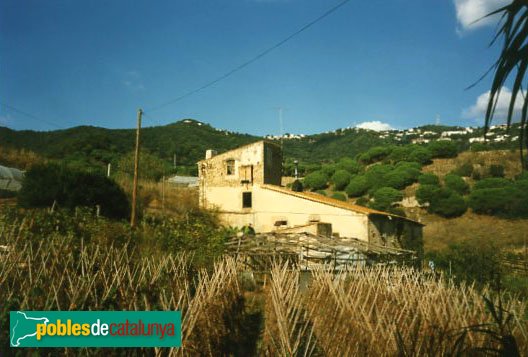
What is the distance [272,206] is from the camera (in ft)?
69.4

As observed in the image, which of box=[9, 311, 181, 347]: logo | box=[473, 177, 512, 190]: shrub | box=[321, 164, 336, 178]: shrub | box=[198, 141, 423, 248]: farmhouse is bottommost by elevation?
box=[9, 311, 181, 347]: logo

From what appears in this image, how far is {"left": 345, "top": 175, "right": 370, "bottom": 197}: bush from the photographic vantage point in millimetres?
36781

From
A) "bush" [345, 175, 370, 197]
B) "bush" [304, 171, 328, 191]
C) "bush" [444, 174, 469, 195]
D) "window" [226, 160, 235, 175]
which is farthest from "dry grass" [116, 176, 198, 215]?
"bush" [444, 174, 469, 195]

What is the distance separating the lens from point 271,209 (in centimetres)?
2114

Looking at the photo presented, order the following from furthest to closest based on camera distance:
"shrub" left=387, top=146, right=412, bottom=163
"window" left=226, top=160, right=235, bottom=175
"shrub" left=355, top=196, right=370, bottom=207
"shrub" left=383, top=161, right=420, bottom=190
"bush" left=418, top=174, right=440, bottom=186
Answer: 1. "shrub" left=387, top=146, right=412, bottom=163
2. "shrub" left=383, top=161, right=420, bottom=190
3. "bush" left=418, top=174, right=440, bottom=186
4. "shrub" left=355, top=196, right=370, bottom=207
5. "window" left=226, top=160, right=235, bottom=175

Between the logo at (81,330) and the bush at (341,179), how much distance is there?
36.4m

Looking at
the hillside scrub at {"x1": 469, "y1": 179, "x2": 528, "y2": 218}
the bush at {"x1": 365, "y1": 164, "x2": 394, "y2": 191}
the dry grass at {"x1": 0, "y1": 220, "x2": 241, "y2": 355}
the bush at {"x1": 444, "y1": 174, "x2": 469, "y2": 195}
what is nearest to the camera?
the dry grass at {"x1": 0, "y1": 220, "x2": 241, "y2": 355}

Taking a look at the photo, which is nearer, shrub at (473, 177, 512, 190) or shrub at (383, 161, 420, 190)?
shrub at (473, 177, 512, 190)

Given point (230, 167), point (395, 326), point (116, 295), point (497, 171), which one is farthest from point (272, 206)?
point (497, 171)

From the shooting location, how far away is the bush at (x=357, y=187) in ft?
121

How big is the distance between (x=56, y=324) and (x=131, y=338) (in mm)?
680

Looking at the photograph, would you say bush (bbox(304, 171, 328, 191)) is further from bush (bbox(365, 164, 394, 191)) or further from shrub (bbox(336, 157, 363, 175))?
bush (bbox(365, 164, 394, 191))

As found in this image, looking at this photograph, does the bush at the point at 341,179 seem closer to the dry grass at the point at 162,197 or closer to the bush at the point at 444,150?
the bush at the point at 444,150

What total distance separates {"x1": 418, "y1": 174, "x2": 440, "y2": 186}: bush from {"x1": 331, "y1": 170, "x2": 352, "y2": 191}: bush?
270 inches
